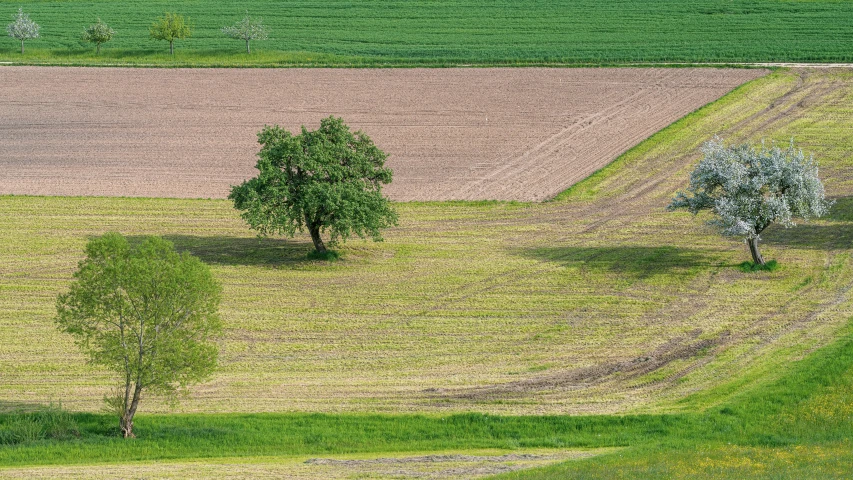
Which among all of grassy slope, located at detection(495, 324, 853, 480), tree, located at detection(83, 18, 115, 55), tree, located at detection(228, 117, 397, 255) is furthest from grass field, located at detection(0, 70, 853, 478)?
tree, located at detection(83, 18, 115, 55)

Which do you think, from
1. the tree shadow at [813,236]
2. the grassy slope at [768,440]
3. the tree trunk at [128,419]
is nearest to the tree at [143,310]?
the tree trunk at [128,419]

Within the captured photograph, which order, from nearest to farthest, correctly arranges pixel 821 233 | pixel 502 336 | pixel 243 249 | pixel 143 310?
pixel 143 310 < pixel 502 336 < pixel 243 249 < pixel 821 233

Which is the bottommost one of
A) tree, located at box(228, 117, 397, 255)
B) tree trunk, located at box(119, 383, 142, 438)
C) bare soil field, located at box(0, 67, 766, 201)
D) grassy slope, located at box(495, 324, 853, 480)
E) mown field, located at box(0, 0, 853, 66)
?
grassy slope, located at box(495, 324, 853, 480)

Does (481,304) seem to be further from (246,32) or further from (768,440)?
(246,32)

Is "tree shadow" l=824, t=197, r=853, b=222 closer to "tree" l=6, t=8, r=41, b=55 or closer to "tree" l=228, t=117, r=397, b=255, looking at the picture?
"tree" l=228, t=117, r=397, b=255

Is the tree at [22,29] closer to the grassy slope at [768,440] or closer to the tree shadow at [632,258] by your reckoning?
the tree shadow at [632,258]

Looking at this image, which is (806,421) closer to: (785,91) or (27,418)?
(27,418)

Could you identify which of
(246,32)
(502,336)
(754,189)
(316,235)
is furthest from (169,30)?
(502,336)

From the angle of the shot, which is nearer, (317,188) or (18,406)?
(18,406)
